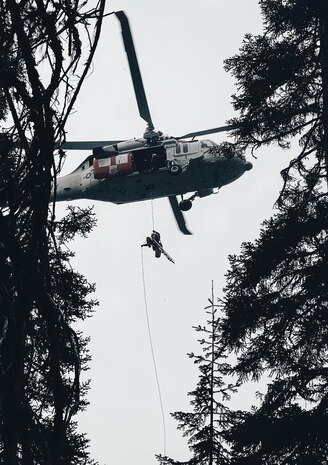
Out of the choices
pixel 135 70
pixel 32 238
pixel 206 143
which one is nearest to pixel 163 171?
pixel 206 143

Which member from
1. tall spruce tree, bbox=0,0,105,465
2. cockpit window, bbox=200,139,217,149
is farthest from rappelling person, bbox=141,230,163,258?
tall spruce tree, bbox=0,0,105,465

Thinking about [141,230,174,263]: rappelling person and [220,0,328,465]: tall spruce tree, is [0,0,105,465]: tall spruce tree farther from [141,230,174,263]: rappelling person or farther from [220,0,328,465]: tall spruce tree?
[141,230,174,263]: rappelling person

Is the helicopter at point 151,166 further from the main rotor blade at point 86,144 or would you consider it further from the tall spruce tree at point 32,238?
the tall spruce tree at point 32,238

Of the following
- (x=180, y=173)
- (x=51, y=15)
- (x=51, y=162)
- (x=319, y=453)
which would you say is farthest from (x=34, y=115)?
(x=180, y=173)

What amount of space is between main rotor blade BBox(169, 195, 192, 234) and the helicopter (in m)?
1.55

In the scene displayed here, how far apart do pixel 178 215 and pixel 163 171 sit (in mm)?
3966

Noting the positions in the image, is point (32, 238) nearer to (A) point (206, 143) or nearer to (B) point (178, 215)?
(A) point (206, 143)

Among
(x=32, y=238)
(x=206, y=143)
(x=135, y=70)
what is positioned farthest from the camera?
(x=206, y=143)

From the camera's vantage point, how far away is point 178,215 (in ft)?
98.3

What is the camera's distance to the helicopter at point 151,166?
1030 inches

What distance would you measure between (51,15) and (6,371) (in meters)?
0.86

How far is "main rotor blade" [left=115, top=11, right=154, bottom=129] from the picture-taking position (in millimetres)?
25203

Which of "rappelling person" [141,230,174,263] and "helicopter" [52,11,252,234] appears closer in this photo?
"rappelling person" [141,230,174,263]

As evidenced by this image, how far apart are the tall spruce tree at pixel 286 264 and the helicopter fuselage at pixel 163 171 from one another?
13204 millimetres
